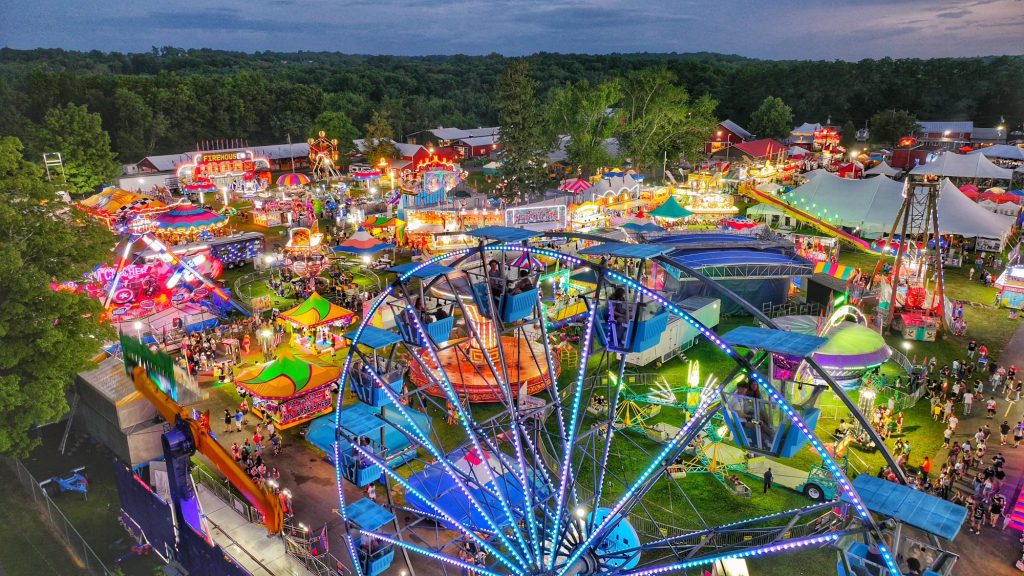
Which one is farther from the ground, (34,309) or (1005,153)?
(34,309)

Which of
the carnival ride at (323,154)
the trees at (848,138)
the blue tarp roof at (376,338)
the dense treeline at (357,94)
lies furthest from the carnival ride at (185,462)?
the trees at (848,138)

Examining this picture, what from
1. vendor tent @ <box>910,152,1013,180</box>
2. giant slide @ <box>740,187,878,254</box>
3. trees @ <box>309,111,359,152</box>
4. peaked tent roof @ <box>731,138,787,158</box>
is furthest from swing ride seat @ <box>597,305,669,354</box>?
trees @ <box>309,111,359,152</box>

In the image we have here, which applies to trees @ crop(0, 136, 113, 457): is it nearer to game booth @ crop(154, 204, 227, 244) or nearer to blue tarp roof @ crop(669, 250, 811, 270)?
blue tarp roof @ crop(669, 250, 811, 270)

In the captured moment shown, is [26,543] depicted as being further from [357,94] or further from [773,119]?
[773,119]

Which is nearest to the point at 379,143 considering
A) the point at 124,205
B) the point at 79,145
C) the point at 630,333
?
the point at 79,145

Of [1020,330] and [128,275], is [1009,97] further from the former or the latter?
[128,275]

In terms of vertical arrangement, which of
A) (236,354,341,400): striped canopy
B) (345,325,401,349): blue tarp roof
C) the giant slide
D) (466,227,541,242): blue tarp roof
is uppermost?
(466,227,541,242): blue tarp roof
